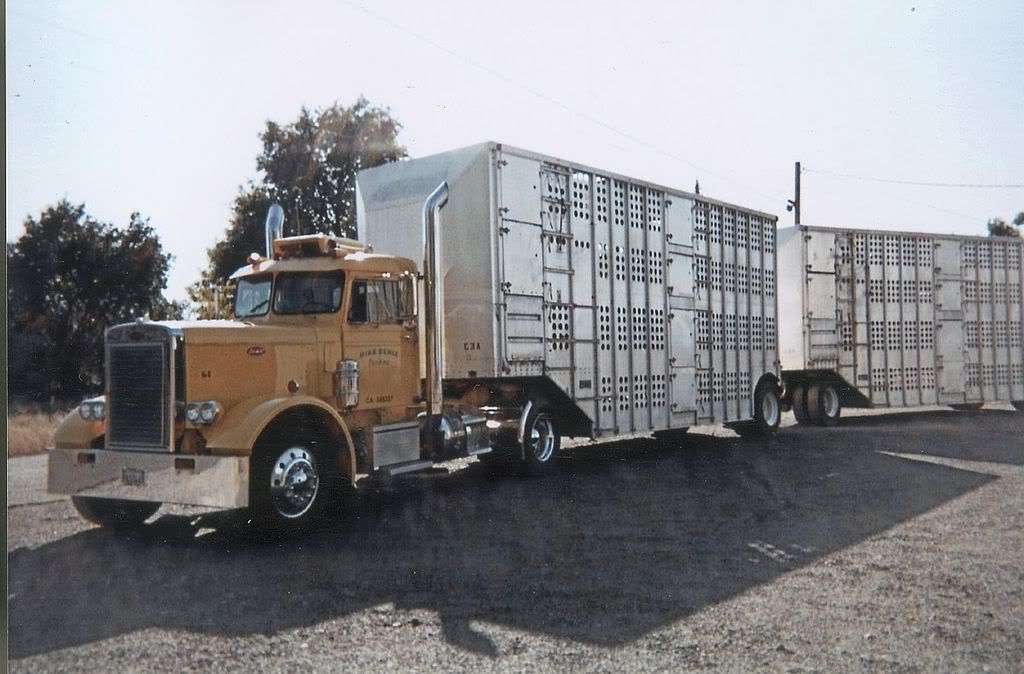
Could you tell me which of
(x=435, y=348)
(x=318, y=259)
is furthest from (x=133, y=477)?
(x=435, y=348)

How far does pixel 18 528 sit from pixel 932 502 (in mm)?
8365

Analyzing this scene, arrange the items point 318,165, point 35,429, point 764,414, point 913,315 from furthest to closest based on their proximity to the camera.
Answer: point 318,165
point 913,315
point 764,414
point 35,429

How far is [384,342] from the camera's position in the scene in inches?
337

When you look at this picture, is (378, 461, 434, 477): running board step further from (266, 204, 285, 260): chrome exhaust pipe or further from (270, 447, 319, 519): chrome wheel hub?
(266, 204, 285, 260): chrome exhaust pipe

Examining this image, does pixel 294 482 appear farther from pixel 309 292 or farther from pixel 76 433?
pixel 309 292

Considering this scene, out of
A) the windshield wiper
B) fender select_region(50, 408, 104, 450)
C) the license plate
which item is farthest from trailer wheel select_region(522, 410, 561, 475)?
fender select_region(50, 408, 104, 450)

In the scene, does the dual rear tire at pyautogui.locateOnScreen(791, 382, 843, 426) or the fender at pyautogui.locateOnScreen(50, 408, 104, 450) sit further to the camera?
the dual rear tire at pyautogui.locateOnScreen(791, 382, 843, 426)

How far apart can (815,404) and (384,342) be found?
35.0 feet

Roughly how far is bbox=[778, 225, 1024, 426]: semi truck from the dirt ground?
715cm

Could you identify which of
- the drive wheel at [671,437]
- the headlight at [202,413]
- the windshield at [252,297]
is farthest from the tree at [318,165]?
the headlight at [202,413]

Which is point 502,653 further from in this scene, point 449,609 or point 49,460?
point 49,460

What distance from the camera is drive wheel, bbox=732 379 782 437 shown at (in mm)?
14109

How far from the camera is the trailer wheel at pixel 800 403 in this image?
656 inches

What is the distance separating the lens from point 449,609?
16.8 ft
